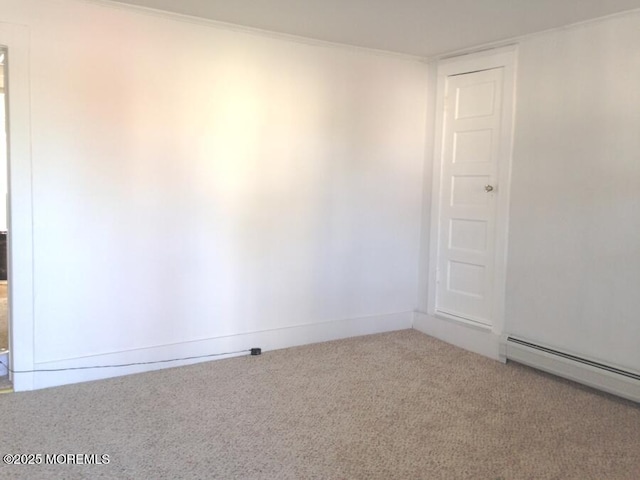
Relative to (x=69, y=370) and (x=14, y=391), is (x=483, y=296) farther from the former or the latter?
(x=14, y=391)

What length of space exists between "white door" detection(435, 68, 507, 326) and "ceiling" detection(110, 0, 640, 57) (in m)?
0.42

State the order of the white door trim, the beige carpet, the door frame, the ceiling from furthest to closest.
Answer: the door frame → the ceiling → the white door trim → the beige carpet

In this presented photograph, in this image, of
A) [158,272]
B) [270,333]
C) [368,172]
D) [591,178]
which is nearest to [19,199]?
[158,272]

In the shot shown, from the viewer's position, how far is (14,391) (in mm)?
3176

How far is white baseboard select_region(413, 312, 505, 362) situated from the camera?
401 cm

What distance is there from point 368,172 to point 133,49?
6.67ft

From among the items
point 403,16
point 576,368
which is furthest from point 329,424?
point 403,16

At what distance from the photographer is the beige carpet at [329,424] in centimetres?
242

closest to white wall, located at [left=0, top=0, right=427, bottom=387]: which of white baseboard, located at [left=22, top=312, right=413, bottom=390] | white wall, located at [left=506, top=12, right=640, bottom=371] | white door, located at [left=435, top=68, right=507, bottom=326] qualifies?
white baseboard, located at [left=22, top=312, right=413, bottom=390]

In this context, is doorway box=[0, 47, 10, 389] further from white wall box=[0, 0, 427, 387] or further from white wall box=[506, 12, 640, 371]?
white wall box=[506, 12, 640, 371]

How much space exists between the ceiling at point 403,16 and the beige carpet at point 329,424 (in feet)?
7.88

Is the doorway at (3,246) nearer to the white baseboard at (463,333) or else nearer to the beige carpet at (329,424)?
the beige carpet at (329,424)

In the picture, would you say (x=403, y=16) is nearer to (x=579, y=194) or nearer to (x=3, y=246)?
(x=579, y=194)

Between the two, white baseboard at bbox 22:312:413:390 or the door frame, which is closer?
white baseboard at bbox 22:312:413:390
